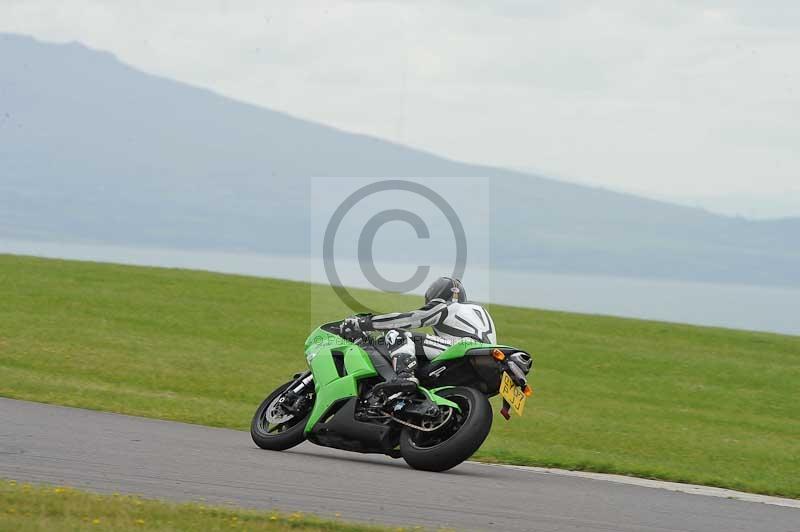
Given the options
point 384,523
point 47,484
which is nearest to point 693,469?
point 384,523

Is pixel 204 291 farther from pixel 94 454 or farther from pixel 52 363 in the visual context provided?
pixel 94 454

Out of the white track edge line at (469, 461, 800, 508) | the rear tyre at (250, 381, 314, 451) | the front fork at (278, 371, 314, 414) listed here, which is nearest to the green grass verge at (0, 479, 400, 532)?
the rear tyre at (250, 381, 314, 451)

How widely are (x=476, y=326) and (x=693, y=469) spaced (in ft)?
14.2

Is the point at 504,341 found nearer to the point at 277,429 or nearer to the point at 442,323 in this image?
the point at 277,429

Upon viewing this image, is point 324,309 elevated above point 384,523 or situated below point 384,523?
above

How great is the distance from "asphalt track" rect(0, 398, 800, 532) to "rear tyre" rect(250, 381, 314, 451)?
0.17 metres

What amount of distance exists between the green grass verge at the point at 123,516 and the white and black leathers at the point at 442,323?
3572mm

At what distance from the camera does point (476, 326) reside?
11398 mm

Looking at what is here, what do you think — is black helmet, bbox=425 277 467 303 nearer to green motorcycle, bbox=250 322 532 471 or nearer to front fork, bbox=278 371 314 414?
green motorcycle, bbox=250 322 532 471

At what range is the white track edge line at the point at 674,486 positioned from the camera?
36.5 ft

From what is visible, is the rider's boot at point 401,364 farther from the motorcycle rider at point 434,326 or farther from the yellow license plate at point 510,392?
the yellow license plate at point 510,392

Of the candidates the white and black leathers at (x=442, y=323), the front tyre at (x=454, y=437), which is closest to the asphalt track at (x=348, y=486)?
the front tyre at (x=454, y=437)

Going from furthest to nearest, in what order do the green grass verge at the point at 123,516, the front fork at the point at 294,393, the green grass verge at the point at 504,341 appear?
the green grass verge at the point at 504,341, the front fork at the point at 294,393, the green grass verge at the point at 123,516

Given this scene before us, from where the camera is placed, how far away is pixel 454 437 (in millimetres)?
10617
